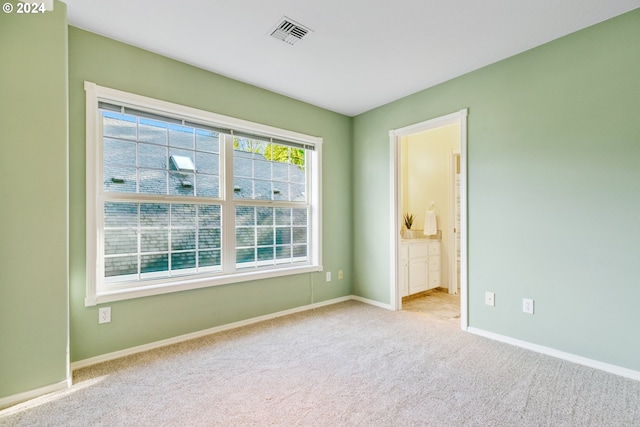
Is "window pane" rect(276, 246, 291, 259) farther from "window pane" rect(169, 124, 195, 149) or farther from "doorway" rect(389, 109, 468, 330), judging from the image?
"window pane" rect(169, 124, 195, 149)

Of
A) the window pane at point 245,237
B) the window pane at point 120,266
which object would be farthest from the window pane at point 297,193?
the window pane at point 120,266

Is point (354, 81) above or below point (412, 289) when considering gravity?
above

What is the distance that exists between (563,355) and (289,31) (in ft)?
10.6

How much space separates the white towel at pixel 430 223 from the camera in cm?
450

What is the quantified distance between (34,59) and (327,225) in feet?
9.64

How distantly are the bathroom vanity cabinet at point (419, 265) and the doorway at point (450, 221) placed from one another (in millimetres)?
172

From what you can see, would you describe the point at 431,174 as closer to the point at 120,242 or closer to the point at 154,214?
the point at 154,214

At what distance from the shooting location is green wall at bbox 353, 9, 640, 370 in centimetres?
204

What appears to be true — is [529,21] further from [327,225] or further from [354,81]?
[327,225]

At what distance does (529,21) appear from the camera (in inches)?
82.9

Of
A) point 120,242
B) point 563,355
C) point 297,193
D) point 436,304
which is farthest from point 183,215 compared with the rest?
point 563,355

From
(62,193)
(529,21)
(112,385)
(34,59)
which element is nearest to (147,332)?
(112,385)

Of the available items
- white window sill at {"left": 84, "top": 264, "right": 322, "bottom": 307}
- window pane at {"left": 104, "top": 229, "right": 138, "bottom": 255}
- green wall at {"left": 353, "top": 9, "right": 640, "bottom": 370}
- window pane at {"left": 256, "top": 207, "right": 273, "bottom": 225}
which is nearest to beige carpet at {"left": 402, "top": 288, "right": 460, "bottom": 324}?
green wall at {"left": 353, "top": 9, "right": 640, "bottom": 370}

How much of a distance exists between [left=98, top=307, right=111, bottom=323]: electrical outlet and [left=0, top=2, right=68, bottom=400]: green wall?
0.33 meters
